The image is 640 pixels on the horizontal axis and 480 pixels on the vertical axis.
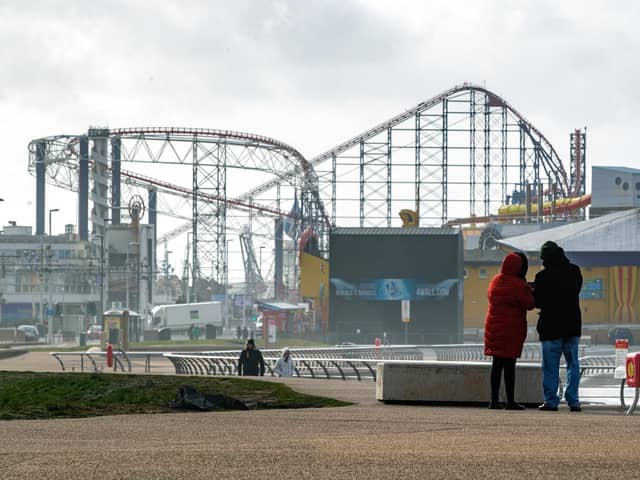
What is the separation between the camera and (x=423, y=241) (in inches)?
2576

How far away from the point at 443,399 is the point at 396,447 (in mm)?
5039

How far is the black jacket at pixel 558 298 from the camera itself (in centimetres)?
1344

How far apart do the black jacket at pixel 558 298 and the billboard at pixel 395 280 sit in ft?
162

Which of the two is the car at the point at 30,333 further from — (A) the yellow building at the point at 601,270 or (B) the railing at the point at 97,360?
(B) the railing at the point at 97,360

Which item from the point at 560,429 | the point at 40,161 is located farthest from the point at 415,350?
the point at 40,161

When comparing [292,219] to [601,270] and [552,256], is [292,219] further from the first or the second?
[552,256]

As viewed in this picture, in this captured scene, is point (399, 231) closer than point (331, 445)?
No

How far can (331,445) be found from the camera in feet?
32.4

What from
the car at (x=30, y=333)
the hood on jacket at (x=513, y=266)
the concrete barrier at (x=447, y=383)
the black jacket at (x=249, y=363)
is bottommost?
the car at (x=30, y=333)

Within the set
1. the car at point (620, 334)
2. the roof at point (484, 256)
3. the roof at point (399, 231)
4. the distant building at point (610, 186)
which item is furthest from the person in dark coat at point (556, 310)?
the distant building at point (610, 186)

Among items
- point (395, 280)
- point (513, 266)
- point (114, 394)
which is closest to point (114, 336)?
point (395, 280)

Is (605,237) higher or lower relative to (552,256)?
higher

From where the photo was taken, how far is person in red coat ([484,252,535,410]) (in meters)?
13.4

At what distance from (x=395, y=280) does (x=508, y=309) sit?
51048 millimetres
